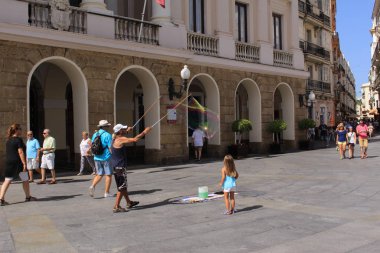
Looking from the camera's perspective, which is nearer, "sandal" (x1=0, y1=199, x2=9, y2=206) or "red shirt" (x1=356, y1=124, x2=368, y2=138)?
"sandal" (x1=0, y1=199, x2=9, y2=206)

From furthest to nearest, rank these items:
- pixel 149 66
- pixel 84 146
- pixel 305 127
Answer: pixel 305 127 < pixel 149 66 < pixel 84 146

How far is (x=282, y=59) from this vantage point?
26766 mm

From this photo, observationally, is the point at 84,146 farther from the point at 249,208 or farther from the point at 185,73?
the point at 249,208

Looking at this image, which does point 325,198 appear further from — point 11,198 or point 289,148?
point 289,148

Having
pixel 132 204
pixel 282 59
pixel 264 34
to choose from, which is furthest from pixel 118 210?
pixel 282 59

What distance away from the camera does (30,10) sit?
1488cm

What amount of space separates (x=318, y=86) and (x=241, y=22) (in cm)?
2460

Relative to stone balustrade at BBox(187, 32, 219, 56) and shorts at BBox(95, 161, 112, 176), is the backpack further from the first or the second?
stone balustrade at BBox(187, 32, 219, 56)

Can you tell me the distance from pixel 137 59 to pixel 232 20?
6.98 metres

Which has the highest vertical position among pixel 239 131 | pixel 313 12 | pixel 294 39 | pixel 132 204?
pixel 313 12

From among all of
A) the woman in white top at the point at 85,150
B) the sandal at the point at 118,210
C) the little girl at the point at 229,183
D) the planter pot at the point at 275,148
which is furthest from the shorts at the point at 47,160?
the planter pot at the point at 275,148

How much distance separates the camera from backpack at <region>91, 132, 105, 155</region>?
1043 centimetres

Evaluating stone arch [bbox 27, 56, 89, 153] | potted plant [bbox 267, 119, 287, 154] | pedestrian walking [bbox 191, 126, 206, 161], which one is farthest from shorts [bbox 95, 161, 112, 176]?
potted plant [bbox 267, 119, 287, 154]

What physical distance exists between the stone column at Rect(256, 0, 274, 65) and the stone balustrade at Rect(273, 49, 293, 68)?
0.74 m
